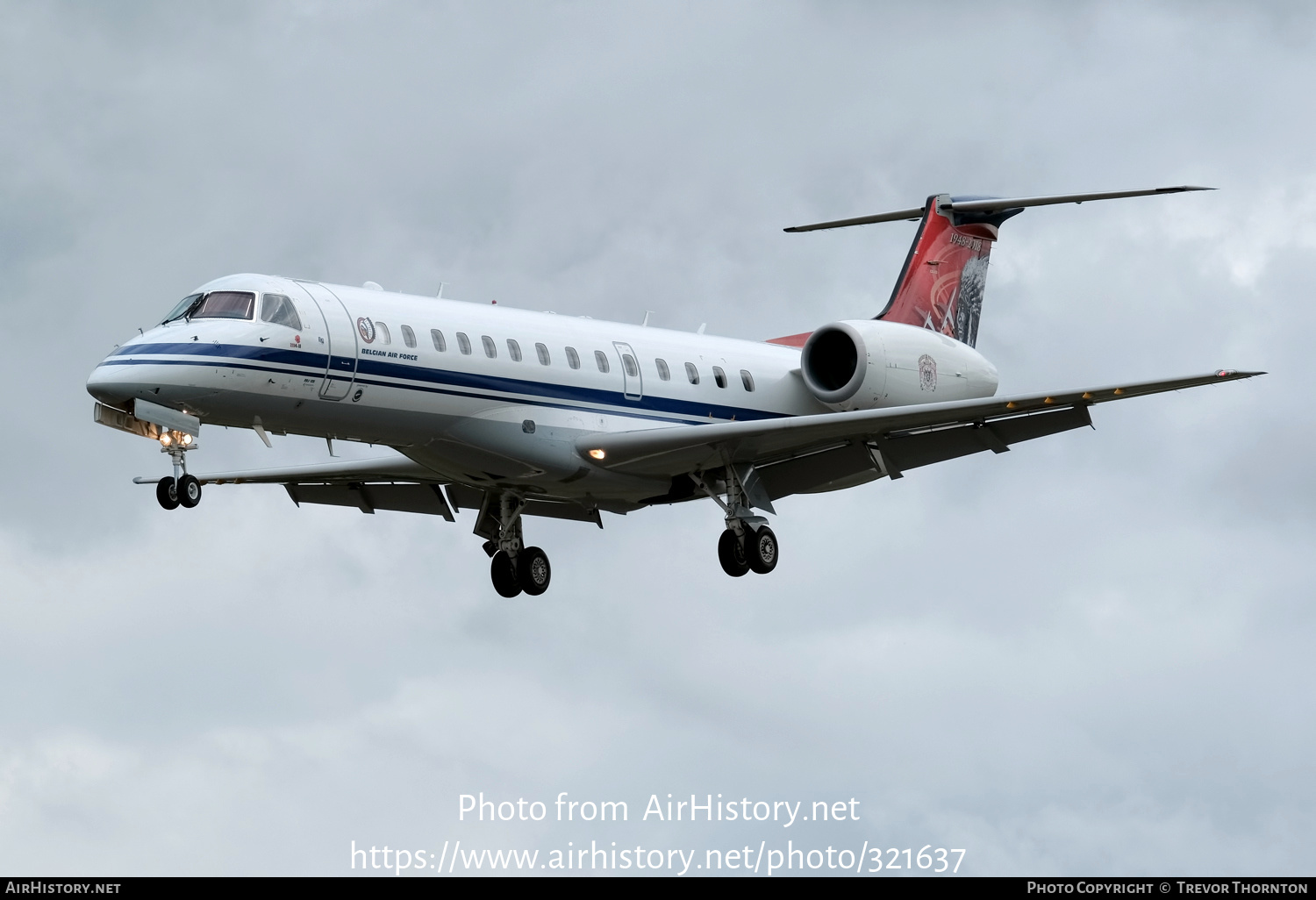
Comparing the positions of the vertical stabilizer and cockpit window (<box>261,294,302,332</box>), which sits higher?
the vertical stabilizer

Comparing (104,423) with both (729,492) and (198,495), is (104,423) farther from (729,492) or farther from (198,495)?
(729,492)

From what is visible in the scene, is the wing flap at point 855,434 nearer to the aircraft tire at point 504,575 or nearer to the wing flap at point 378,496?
the aircraft tire at point 504,575

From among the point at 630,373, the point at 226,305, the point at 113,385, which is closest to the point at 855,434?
the point at 630,373

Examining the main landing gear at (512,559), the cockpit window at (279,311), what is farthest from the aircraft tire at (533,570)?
the cockpit window at (279,311)

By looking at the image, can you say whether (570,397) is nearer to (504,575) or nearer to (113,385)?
(504,575)

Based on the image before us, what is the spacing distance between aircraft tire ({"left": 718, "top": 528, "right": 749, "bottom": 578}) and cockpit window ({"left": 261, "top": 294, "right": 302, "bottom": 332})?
304 inches

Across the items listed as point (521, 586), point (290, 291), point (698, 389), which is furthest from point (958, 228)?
point (290, 291)

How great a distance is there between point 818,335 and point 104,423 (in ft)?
38.6

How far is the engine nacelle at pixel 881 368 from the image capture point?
31.9m

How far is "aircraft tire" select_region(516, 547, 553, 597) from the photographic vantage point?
1275 inches

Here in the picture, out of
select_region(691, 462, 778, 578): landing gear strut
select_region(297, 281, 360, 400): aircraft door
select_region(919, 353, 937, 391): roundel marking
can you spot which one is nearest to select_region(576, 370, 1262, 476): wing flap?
select_region(691, 462, 778, 578): landing gear strut

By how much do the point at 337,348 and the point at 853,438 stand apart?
7998mm

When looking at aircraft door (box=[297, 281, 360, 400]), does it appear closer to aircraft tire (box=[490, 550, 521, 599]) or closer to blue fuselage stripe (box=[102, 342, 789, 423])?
blue fuselage stripe (box=[102, 342, 789, 423])

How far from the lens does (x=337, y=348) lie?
1053 inches
